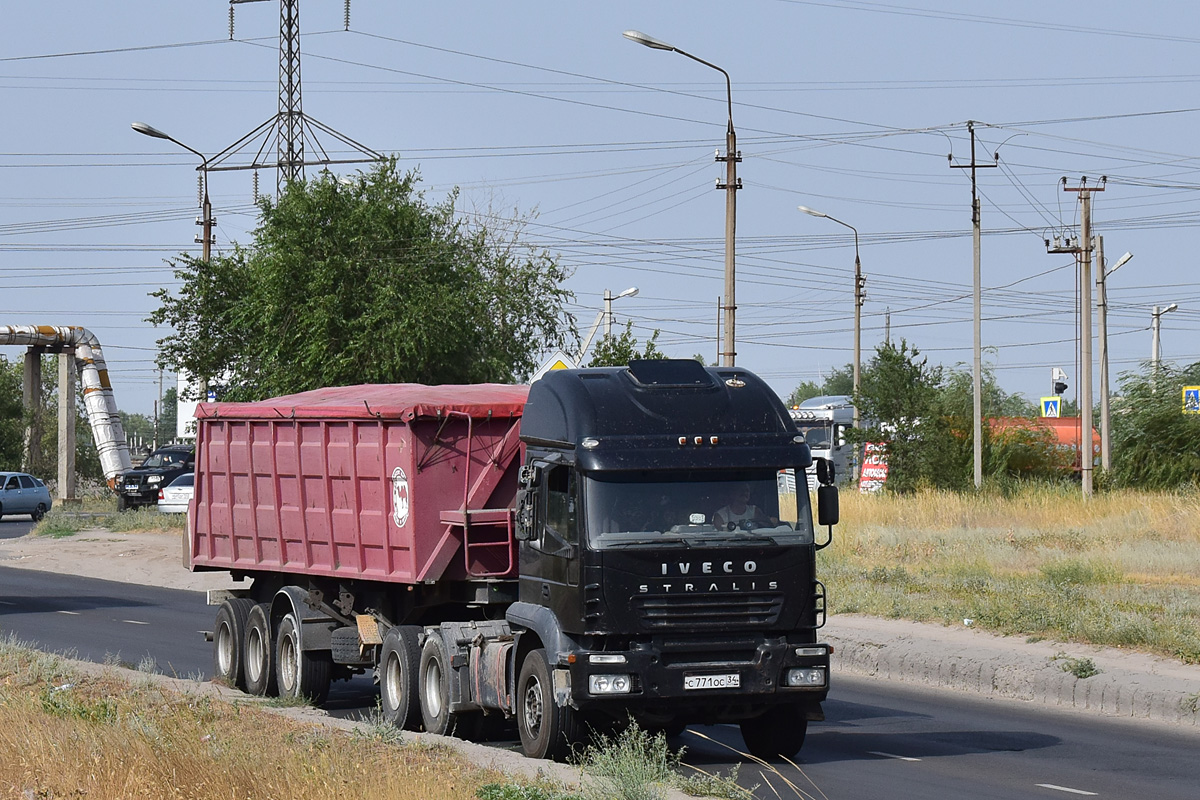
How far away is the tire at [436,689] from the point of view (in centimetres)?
1277

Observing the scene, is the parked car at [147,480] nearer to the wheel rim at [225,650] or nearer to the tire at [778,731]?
the wheel rim at [225,650]

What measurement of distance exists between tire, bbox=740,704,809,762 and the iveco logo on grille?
135cm

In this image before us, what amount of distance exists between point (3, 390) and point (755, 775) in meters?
70.2

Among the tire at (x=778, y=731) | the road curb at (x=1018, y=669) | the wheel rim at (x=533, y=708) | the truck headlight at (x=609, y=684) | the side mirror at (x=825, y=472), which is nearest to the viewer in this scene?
the truck headlight at (x=609, y=684)

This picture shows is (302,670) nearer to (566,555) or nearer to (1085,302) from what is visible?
(566,555)

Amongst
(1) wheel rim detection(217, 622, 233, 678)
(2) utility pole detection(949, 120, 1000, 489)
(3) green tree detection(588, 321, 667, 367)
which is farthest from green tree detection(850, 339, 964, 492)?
(1) wheel rim detection(217, 622, 233, 678)

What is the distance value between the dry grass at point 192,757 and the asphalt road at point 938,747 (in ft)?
8.15

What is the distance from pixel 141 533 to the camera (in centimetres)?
4156

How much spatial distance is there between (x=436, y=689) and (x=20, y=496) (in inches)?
1911

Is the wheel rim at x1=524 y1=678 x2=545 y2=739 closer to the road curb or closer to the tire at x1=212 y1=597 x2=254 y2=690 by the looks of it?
the tire at x1=212 y1=597 x2=254 y2=690

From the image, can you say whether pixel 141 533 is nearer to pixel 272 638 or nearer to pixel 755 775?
pixel 272 638

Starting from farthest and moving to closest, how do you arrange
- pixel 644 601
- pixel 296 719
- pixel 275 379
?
pixel 275 379 → pixel 296 719 → pixel 644 601

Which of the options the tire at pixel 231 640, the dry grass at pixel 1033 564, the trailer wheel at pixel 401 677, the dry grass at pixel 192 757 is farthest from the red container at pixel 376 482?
the dry grass at pixel 1033 564

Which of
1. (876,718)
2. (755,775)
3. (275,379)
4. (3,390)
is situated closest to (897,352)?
(275,379)
